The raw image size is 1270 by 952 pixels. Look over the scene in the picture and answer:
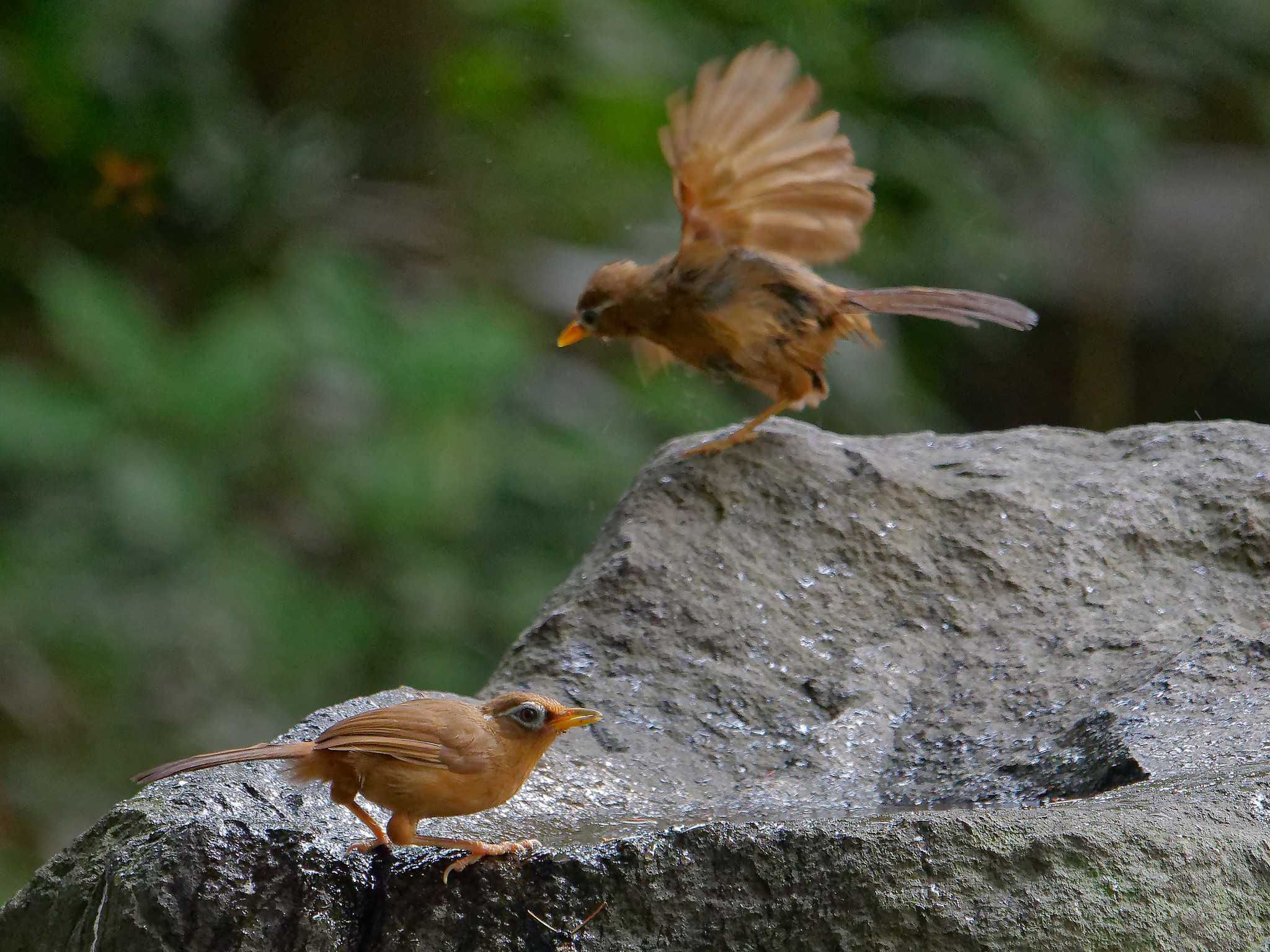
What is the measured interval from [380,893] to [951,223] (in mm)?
7255

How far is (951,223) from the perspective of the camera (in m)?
9.21

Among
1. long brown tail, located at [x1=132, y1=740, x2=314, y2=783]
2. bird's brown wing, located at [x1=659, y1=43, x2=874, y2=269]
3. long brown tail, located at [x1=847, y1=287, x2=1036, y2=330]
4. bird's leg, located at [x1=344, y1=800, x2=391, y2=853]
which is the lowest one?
bird's leg, located at [x1=344, y1=800, x2=391, y2=853]

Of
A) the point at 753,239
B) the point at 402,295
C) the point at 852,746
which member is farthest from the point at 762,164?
the point at 402,295

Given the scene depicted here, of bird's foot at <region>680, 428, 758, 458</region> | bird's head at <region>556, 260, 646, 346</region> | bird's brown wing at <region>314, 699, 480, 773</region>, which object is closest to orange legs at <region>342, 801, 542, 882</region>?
bird's brown wing at <region>314, 699, 480, 773</region>

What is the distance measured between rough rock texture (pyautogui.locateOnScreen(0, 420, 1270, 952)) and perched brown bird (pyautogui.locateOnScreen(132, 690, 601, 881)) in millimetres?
84

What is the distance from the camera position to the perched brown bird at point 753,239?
478 centimetres

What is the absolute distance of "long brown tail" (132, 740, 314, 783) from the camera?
2770 millimetres

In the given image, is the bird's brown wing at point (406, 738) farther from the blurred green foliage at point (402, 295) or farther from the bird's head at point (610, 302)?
the blurred green foliage at point (402, 295)

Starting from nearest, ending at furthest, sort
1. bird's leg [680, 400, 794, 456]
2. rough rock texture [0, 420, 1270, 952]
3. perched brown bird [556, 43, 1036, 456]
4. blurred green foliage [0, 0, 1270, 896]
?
1. rough rock texture [0, 420, 1270, 952]
2. bird's leg [680, 400, 794, 456]
3. perched brown bird [556, 43, 1036, 456]
4. blurred green foliage [0, 0, 1270, 896]

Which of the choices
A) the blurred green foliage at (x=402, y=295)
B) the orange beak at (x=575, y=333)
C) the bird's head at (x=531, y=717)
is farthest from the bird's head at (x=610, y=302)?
the bird's head at (x=531, y=717)

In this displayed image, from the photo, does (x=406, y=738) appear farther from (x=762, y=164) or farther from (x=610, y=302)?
(x=762, y=164)

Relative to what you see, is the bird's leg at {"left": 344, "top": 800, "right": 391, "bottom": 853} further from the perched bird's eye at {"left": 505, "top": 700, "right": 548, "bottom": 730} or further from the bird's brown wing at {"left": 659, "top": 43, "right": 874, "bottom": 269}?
the bird's brown wing at {"left": 659, "top": 43, "right": 874, "bottom": 269}

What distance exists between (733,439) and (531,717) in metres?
1.87

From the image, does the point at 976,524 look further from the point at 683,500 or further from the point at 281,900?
the point at 281,900
